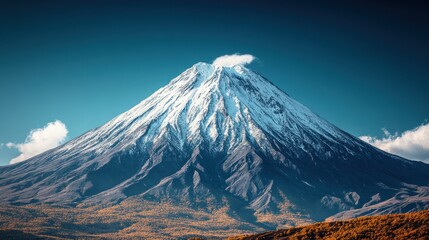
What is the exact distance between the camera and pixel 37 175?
613 ft

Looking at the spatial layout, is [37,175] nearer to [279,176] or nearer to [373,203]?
[279,176]

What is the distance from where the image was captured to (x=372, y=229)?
35.1 m

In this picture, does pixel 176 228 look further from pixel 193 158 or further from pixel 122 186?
pixel 193 158

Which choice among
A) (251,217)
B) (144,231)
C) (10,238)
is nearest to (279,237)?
(10,238)

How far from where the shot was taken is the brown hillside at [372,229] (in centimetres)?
3319

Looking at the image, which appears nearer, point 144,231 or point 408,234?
point 408,234

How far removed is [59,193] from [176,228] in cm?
5798

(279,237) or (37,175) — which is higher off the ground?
(37,175)

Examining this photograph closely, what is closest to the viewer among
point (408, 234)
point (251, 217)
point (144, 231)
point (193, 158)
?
point (408, 234)

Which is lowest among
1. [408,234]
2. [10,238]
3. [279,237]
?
[408,234]

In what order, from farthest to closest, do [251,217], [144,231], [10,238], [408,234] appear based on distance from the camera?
[251,217] → [144,231] → [10,238] → [408,234]

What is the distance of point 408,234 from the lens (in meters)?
32.6

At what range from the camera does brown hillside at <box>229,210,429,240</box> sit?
109ft

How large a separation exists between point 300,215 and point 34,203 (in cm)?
8758
